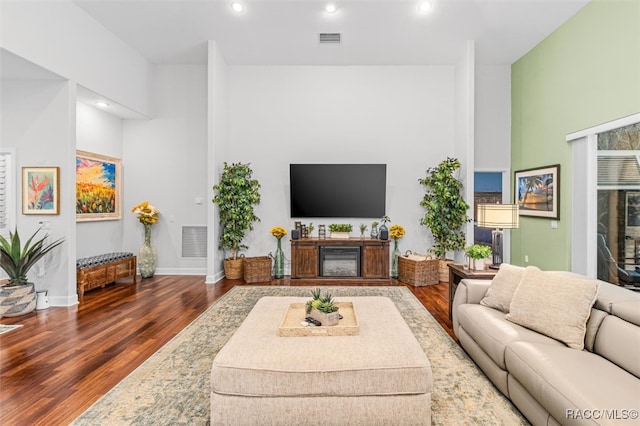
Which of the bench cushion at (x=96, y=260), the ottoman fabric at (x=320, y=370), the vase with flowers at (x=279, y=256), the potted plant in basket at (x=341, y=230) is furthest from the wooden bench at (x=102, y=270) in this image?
the ottoman fabric at (x=320, y=370)

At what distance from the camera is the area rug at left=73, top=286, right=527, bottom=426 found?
2027 millimetres

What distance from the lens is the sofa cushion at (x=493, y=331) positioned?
85.7 inches

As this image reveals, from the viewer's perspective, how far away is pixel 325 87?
638 centimetres

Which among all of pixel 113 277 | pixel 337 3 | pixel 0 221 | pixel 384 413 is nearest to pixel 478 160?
pixel 337 3

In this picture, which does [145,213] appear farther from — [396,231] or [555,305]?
[555,305]

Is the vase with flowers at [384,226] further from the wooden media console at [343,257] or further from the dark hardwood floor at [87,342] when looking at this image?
the dark hardwood floor at [87,342]

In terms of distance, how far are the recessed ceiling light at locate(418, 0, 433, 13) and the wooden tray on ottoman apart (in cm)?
421

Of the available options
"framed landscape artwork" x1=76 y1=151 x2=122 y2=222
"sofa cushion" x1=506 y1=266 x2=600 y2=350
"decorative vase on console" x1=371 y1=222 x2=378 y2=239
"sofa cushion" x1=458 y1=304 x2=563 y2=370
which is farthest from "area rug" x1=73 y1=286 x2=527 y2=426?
"framed landscape artwork" x1=76 y1=151 x2=122 y2=222

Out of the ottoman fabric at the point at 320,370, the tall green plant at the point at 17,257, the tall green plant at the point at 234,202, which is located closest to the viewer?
the ottoman fabric at the point at 320,370

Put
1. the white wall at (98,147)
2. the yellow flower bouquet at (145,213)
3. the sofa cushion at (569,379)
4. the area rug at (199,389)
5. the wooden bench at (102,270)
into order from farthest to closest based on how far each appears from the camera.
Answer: the yellow flower bouquet at (145,213)
the white wall at (98,147)
the wooden bench at (102,270)
the area rug at (199,389)
the sofa cushion at (569,379)

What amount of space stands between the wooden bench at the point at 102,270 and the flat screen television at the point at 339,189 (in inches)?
116

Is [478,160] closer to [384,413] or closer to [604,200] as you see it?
[604,200]

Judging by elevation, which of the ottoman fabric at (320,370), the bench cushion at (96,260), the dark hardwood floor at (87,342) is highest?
the bench cushion at (96,260)

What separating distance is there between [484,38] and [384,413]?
5.80m
